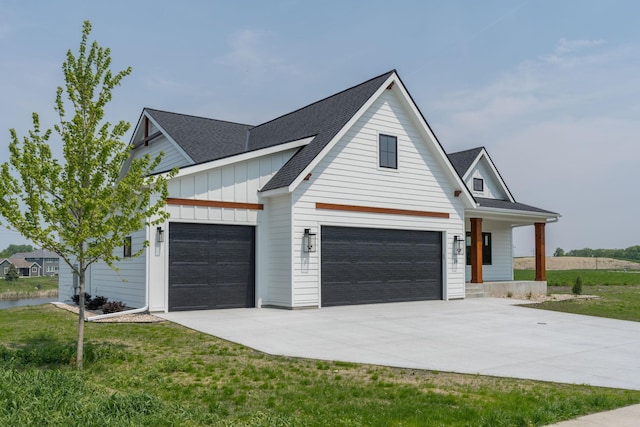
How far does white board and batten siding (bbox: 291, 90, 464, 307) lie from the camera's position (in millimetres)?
16391

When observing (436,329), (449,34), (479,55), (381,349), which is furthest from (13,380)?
(479,55)

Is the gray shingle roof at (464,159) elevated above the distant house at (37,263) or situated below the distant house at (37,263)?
above

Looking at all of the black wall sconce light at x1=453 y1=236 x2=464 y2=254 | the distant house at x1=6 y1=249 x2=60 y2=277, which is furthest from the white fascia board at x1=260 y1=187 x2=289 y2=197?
the distant house at x1=6 y1=249 x2=60 y2=277

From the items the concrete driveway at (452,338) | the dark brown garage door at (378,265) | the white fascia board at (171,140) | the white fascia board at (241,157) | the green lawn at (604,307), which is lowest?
the green lawn at (604,307)

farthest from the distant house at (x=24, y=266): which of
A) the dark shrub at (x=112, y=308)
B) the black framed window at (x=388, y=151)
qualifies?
the black framed window at (x=388, y=151)

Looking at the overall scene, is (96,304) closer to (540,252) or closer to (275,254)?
(275,254)

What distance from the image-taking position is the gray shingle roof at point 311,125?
16641mm

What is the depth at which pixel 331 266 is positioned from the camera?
56.0 ft

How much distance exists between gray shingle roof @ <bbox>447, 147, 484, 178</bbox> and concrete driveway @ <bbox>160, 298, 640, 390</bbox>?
10.1 metres

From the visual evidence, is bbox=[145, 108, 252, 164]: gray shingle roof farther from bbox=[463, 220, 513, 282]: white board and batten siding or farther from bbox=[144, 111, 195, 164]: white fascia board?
bbox=[463, 220, 513, 282]: white board and batten siding

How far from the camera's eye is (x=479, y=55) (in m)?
15.6

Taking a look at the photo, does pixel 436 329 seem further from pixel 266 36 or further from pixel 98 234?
pixel 266 36

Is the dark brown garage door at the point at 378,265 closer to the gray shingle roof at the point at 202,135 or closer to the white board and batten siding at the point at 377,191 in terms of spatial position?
the white board and batten siding at the point at 377,191

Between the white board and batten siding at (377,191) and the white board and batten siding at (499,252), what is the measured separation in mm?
6460
